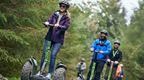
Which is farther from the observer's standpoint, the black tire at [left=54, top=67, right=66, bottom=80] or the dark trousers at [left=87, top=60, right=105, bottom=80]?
the dark trousers at [left=87, top=60, right=105, bottom=80]

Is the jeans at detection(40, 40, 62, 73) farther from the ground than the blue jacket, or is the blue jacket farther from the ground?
the jeans at detection(40, 40, 62, 73)

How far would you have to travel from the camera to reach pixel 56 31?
1120cm

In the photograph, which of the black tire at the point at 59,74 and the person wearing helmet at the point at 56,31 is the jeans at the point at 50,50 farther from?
the black tire at the point at 59,74

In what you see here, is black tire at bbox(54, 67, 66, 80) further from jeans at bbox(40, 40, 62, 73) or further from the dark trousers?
the dark trousers

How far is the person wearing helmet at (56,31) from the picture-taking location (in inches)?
436

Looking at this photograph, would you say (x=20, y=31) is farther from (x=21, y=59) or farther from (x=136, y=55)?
(x=136, y=55)

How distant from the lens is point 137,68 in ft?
140

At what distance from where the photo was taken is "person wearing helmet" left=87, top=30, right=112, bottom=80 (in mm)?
14805

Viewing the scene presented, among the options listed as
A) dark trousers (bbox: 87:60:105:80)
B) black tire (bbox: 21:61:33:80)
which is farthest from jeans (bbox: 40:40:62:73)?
dark trousers (bbox: 87:60:105:80)

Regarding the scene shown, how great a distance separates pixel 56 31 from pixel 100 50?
13.0 feet

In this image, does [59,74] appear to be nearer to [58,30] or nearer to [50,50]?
[50,50]

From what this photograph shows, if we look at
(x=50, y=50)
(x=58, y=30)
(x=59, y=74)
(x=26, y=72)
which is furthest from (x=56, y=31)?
(x=26, y=72)

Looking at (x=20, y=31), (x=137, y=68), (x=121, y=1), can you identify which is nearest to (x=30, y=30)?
(x=20, y=31)

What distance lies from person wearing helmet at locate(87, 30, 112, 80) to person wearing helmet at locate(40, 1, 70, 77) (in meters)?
3.65
